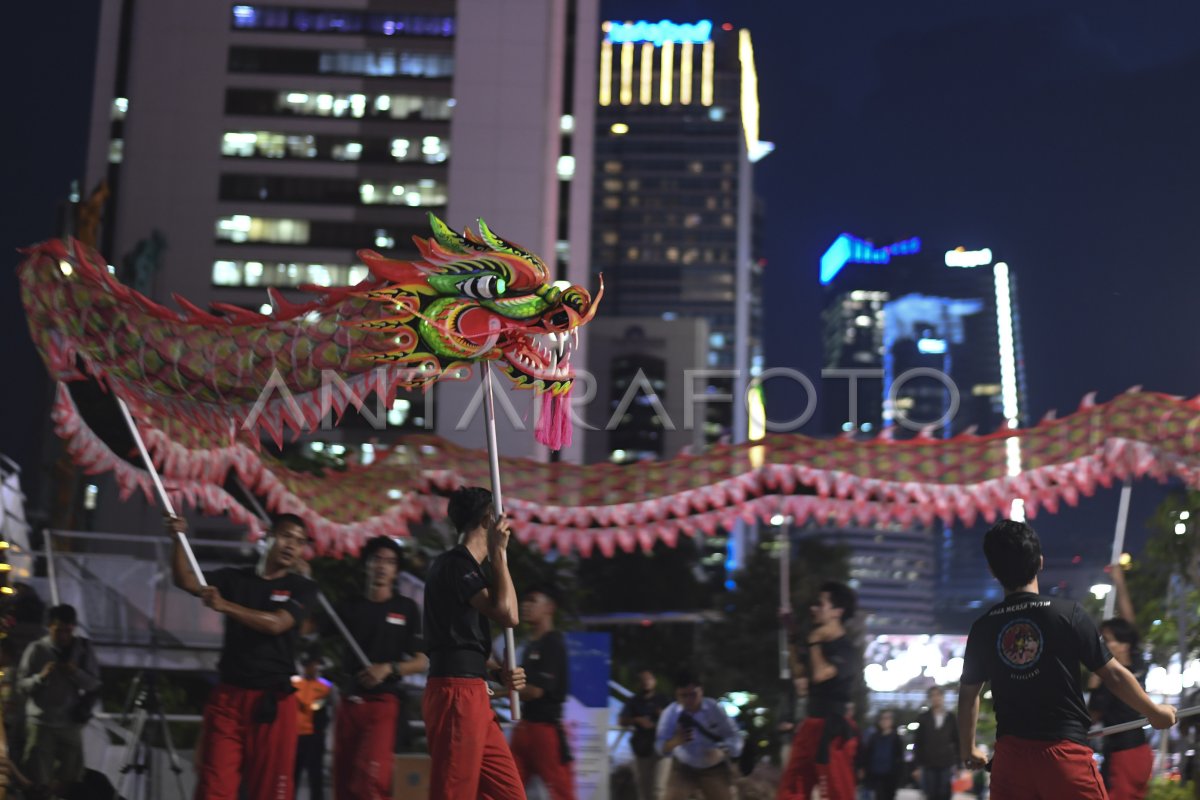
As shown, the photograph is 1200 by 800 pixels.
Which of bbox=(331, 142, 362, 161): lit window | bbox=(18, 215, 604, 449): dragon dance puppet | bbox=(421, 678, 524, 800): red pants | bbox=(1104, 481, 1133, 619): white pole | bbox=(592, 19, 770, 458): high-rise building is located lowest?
bbox=(421, 678, 524, 800): red pants

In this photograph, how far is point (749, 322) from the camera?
567 ft

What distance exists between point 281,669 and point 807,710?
347 cm

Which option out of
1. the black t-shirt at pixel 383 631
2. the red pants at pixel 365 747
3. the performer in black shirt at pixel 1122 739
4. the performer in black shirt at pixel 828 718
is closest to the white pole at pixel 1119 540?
the performer in black shirt at pixel 1122 739

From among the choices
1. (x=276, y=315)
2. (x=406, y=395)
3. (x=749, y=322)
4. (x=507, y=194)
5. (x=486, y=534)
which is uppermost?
(x=749, y=322)

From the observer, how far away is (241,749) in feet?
22.6

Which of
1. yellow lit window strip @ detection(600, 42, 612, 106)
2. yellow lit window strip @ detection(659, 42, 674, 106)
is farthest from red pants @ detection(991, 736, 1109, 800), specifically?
yellow lit window strip @ detection(600, 42, 612, 106)

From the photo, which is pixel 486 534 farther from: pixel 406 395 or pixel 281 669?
pixel 406 395

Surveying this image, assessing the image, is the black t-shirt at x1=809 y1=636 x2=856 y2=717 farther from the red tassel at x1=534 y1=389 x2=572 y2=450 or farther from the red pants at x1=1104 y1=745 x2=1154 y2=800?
the red tassel at x1=534 y1=389 x2=572 y2=450

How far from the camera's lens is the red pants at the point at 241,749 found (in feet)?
22.2

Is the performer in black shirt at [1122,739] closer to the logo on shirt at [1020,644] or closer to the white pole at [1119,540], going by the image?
the white pole at [1119,540]

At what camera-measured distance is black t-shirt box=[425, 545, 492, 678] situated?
6129 millimetres

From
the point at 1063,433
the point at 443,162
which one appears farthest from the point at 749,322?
the point at 1063,433

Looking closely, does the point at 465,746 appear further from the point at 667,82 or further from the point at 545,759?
the point at 667,82

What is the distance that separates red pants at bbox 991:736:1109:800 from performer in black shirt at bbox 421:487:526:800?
7.01 ft
